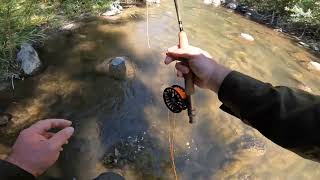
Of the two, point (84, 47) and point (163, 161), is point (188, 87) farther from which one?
point (84, 47)

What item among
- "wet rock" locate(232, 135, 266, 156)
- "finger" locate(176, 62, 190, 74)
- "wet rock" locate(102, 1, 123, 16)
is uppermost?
"finger" locate(176, 62, 190, 74)

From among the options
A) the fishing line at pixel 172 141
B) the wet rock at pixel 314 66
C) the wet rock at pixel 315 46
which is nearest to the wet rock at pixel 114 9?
the fishing line at pixel 172 141

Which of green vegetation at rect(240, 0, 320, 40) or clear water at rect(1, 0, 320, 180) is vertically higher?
green vegetation at rect(240, 0, 320, 40)

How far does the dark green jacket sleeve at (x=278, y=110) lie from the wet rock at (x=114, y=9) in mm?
4346

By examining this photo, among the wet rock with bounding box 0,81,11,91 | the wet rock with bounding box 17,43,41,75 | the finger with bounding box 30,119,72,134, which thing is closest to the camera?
the finger with bounding box 30,119,72,134

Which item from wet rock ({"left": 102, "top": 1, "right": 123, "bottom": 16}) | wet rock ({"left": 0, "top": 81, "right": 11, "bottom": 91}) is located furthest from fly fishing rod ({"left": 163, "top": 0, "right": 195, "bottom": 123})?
wet rock ({"left": 102, "top": 1, "right": 123, "bottom": 16})

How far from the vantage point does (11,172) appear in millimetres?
1616

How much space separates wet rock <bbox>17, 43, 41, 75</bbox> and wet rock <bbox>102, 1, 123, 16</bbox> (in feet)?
5.30

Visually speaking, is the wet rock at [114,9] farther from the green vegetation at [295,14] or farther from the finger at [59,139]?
the finger at [59,139]

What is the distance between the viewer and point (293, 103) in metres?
1.71

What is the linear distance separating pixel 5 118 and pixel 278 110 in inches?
117

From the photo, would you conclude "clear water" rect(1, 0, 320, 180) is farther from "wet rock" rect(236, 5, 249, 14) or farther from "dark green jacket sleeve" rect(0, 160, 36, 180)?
"dark green jacket sleeve" rect(0, 160, 36, 180)

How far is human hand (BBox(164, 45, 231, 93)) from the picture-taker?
194cm

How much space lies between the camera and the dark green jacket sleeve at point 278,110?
164 centimetres
